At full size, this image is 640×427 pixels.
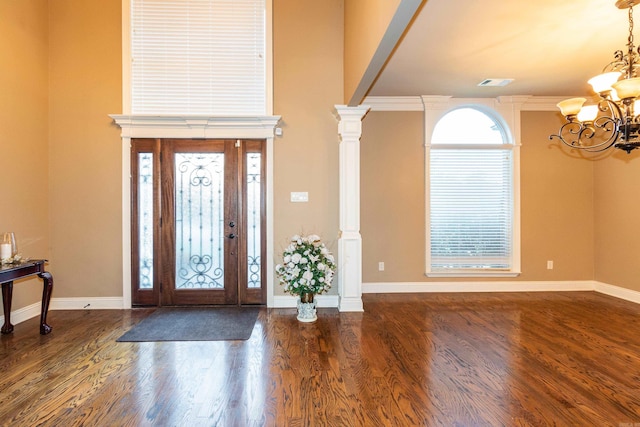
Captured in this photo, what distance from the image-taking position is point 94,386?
2.35 metres

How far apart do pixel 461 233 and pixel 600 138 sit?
2.49m

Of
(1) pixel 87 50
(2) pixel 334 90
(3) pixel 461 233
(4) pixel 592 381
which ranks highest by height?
(1) pixel 87 50

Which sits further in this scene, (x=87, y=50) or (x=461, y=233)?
(x=461, y=233)

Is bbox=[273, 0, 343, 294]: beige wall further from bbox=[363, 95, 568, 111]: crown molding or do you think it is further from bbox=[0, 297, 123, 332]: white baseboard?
bbox=[0, 297, 123, 332]: white baseboard

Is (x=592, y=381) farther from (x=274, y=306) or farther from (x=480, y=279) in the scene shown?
(x=274, y=306)

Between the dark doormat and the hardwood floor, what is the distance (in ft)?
0.46

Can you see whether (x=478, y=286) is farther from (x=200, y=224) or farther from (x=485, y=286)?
(x=200, y=224)

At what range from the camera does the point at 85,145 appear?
13.6ft

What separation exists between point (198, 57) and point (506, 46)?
3.50 metres

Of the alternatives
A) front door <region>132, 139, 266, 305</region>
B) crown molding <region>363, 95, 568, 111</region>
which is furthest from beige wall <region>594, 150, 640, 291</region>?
front door <region>132, 139, 266, 305</region>

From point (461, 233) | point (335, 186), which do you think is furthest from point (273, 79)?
point (461, 233)

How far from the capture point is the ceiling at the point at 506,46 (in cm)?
271

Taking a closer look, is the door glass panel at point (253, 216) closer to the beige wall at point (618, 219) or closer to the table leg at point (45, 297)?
the table leg at point (45, 297)

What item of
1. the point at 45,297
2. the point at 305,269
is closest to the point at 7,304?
the point at 45,297
